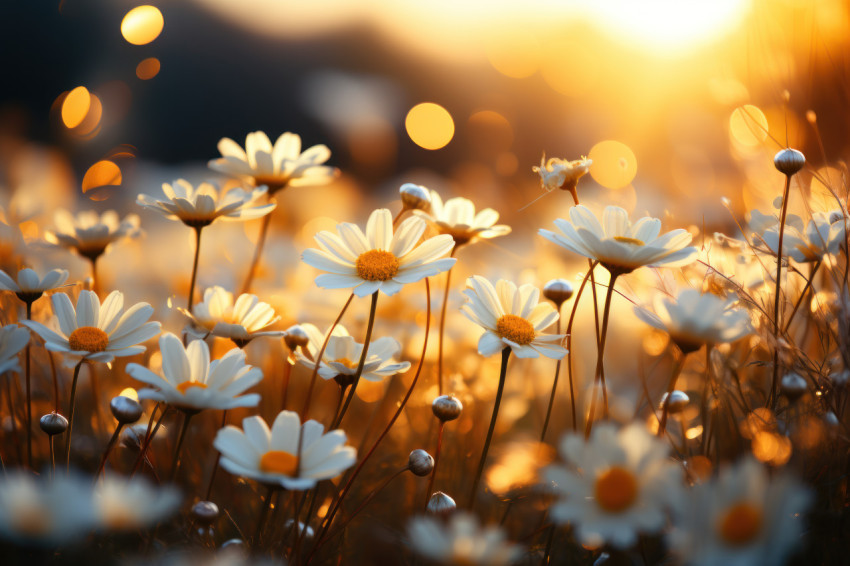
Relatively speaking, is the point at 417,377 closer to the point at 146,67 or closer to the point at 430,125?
the point at 146,67

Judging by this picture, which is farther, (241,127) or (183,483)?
(241,127)

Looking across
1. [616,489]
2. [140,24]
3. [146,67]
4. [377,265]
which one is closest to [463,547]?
[616,489]

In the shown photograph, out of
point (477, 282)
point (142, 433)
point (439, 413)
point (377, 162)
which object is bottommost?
point (142, 433)

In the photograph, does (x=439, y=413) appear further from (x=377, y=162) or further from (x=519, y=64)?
(x=519, y=64)

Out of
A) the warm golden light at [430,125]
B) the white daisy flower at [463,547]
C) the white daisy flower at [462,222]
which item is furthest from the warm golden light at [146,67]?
the warm golden light at [430,125]

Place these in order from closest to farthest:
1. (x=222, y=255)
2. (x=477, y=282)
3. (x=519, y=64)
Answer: (x=477, y=282), (x=222, y=255), (x=519, y=64)

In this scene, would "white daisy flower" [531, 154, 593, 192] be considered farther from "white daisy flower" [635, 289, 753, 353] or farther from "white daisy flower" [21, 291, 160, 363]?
"white daisy flower" [21, 291, 160, 363]

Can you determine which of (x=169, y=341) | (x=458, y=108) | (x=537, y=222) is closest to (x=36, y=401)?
(x=169, y=341)
